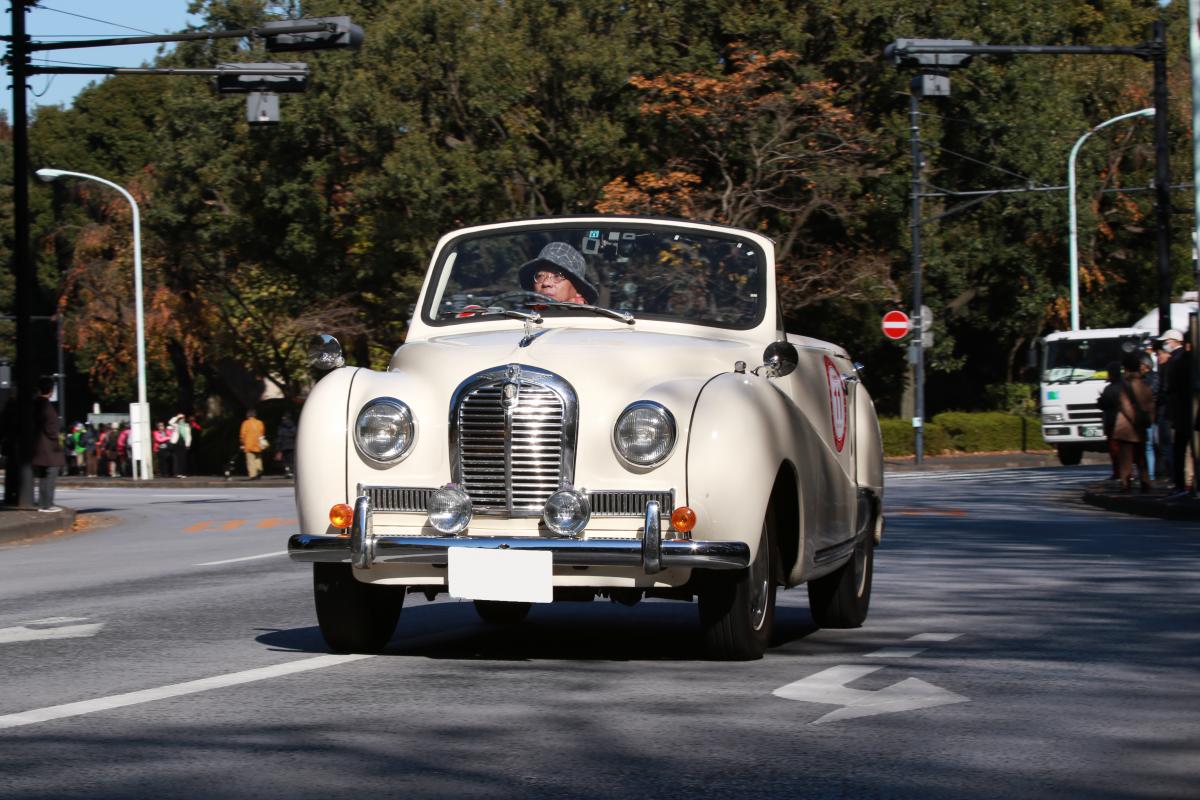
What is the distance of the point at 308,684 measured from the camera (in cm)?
738

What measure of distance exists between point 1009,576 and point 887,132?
108 feet

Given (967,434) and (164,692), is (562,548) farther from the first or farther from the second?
(967,434)

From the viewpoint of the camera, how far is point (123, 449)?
5794 cm

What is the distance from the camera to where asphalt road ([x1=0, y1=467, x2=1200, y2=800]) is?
544 cm

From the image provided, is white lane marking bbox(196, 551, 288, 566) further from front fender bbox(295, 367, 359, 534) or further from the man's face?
front fender bbox(295, 367, 359, 534)

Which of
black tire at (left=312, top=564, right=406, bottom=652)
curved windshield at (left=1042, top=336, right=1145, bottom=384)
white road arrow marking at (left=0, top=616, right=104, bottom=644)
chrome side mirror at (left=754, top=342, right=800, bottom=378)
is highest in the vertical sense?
curved windshield at (left=1042, top=336, right=1145, bottom=384)

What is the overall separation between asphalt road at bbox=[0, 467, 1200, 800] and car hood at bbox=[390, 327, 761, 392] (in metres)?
1.22

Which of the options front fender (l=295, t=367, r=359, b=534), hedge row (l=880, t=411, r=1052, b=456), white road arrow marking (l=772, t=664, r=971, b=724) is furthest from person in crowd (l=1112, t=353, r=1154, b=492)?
hedge row (l=880, t=411, r=1052, b=456)

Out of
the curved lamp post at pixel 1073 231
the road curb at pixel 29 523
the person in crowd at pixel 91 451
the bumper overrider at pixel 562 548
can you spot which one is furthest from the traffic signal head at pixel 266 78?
the person in crowd at pixel 91 451

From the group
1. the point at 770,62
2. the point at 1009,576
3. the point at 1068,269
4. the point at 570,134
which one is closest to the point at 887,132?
the point at 770,62

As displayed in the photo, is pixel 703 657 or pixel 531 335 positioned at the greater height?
pixel 531 335

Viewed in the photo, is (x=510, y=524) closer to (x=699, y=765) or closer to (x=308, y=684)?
(x=308, y=684)

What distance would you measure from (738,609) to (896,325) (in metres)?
32.5

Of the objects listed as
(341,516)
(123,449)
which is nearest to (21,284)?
(341,516)
